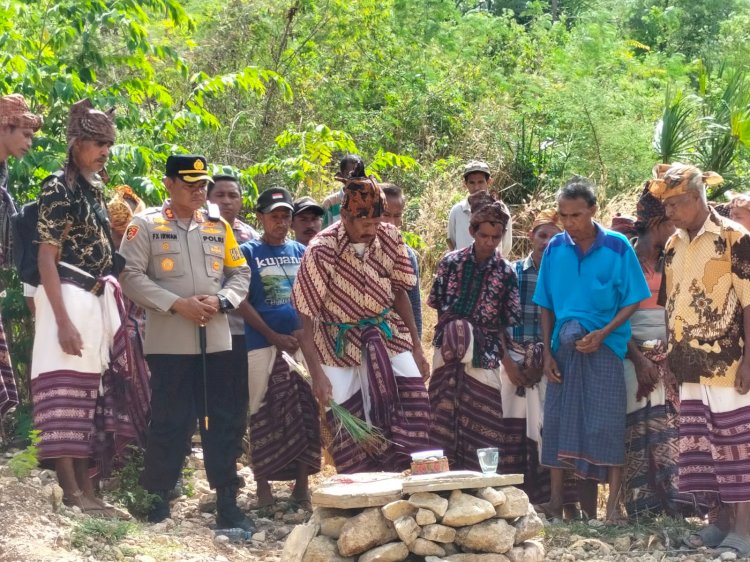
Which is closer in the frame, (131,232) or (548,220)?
(131,232)

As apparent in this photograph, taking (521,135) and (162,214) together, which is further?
(521,135)

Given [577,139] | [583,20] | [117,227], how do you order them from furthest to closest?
[583,20] → [577,139] → [117,227]

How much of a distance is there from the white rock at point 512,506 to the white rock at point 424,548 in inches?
14.2

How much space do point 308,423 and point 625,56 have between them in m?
13.2

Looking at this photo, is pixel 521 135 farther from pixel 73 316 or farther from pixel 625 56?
pixel 73 316

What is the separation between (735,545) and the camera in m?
6.04

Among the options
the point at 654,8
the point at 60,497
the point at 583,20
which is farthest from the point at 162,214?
the point at 654,8

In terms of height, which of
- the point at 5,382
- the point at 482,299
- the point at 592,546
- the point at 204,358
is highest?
the point at 482,299

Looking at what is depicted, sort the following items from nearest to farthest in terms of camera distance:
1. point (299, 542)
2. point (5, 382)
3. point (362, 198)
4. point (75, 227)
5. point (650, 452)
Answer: point (299, 542)
point (5, 382)
point (75, 227)
point (362, 198)
point (650, 452)

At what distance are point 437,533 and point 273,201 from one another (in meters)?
2.73

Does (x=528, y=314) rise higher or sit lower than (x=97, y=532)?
higher

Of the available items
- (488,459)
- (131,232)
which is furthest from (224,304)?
(488,459)

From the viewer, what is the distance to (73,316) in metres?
6.09

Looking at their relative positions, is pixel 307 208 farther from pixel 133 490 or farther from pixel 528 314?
pixel 133 490
